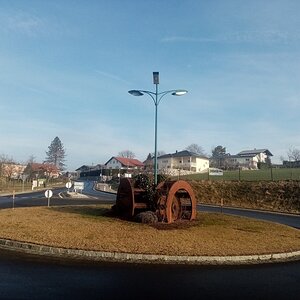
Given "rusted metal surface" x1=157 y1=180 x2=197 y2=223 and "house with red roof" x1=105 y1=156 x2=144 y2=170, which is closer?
"rusted metal surface" x1=157 y1=180 x2=197 y2=223

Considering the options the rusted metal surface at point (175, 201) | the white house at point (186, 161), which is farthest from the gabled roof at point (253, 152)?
the rusted metal surface at point (175, 201)

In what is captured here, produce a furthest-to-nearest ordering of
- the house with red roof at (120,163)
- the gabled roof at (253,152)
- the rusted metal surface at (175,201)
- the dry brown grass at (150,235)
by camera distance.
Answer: the gabled roof at (253,152)
the house with red roof at (120,163)
the rusted metal surface at (175,201)
the dry brown grass at (150,235)

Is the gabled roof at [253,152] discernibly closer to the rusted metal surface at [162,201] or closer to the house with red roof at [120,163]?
the house with red roof at [120,163]

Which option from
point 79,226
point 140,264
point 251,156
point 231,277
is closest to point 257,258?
point 231,277

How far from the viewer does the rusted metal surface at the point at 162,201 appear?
16.8 metres

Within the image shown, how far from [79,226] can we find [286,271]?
7.73 meters

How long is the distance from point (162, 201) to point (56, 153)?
139809mm

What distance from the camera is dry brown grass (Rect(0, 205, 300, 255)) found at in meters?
11.8

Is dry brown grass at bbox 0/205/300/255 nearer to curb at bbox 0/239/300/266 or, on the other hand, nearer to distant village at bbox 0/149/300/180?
curb at bbox 0/239/300/266

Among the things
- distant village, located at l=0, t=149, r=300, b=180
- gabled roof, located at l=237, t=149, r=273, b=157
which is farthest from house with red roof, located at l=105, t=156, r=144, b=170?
gabled roof, located at l=237, t=149, r=273, b=157

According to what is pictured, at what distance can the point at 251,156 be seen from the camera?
137m

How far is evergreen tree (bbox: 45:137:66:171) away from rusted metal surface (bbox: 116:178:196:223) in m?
137

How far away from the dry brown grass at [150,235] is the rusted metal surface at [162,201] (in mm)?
705

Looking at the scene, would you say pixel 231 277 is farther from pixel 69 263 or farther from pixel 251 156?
pixel 251 156
